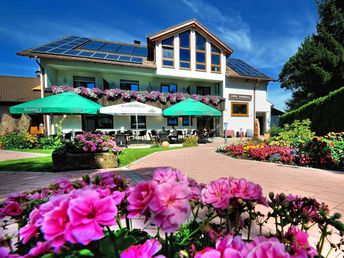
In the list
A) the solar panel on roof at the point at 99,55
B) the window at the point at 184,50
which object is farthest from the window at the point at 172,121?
the solar panel on roof at the point at 99,55

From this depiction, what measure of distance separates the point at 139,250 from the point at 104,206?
0.19m

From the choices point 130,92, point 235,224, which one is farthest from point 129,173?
point 130,92

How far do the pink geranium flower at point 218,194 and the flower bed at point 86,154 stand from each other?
465 centimetres

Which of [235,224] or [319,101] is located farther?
[319,101]

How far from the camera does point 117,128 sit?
15.0 meters

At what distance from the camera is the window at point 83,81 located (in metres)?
14.0

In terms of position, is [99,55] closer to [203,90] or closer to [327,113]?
[203,90]

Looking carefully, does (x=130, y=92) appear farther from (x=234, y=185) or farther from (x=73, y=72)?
(x=234, y=185)

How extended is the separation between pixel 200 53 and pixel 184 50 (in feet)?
5.32

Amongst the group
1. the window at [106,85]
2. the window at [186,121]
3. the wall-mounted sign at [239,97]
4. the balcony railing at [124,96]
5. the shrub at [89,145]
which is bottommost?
the shrub at [89,145]

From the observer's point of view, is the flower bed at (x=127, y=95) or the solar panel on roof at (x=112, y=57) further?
the solar panel on roof at (x=112, y=57)

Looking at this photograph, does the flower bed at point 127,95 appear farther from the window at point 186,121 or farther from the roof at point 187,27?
the roof at point 187,27

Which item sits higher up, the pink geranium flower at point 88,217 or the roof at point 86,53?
the roof at point 86,53

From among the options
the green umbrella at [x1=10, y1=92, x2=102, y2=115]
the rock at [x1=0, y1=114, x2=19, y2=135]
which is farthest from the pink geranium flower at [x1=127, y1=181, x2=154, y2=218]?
the rock at [x1=0, y1=114, x2=19, y2=135]
